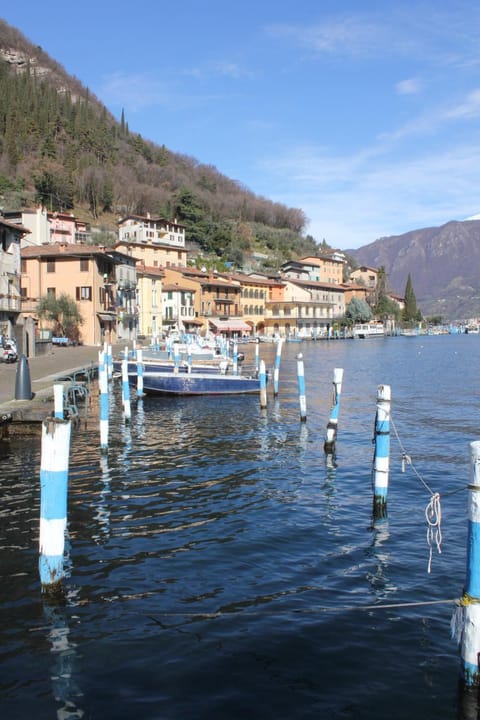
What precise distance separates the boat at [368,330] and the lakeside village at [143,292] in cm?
33

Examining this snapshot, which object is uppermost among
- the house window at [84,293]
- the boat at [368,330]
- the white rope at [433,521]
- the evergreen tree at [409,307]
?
the evergreen tree at [409,307]

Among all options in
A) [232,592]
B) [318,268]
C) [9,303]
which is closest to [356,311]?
[318,268]

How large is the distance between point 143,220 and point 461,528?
109120 mm

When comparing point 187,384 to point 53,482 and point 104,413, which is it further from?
point 53,482

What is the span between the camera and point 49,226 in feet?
309

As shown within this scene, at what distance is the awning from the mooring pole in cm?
9335

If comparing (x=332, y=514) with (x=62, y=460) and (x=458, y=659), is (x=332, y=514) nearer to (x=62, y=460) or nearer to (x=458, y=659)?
(x=458, y=659)

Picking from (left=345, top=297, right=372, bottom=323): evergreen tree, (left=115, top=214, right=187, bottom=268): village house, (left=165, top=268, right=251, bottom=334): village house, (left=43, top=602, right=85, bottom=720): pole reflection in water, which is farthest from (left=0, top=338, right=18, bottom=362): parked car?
(left=345, top=297, right=372, bottom=323): evergreen tree

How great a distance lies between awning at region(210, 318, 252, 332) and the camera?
99750 mm

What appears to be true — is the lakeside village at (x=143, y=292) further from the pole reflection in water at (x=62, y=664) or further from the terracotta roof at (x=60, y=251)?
the pole reflection in water at (x=62, y=664)

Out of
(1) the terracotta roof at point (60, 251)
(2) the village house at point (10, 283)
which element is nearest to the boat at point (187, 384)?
(2) the village house at point (10, 283)

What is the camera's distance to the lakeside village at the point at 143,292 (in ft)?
202

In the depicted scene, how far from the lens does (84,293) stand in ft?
220

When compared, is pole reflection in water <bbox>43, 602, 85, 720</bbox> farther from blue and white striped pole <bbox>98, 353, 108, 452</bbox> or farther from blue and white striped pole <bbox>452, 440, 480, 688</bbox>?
blue and white striped pole <bbox>98, 353, 108, 452</bbox>
